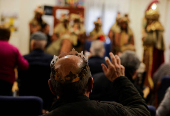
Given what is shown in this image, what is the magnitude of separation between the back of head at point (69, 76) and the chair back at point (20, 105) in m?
0.75

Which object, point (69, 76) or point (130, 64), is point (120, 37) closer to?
point (130, 64)

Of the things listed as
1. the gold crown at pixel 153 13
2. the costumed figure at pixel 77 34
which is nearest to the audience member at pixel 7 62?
the costumed figure at pixel 77 34

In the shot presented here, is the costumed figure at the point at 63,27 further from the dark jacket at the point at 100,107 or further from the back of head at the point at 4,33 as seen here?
the dark jacket at the point at 100,107

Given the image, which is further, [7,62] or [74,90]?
[7,62]

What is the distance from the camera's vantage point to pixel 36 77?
2451 mm

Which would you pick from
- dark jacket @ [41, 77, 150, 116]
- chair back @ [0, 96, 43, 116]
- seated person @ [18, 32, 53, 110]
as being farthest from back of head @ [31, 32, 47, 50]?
dark jacket @ [41, 77, 150, 116]

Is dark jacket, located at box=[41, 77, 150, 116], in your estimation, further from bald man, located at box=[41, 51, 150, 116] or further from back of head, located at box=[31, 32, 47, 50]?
back of head, located at box=[31, 32, 47, 50]

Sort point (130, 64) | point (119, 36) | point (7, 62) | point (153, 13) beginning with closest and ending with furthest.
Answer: point (130, 64) < point (7, 62) < point (153, 13) < point (119, 36)

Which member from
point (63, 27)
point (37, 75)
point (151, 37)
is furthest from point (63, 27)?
point (37, 75)

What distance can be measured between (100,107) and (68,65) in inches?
7.5

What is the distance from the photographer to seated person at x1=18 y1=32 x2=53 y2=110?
245cm

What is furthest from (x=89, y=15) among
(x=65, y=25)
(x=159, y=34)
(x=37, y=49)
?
(x=37, y=49)

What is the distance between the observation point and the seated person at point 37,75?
245 centimetres

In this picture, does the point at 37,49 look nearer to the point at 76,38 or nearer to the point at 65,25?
the point at 76,38
